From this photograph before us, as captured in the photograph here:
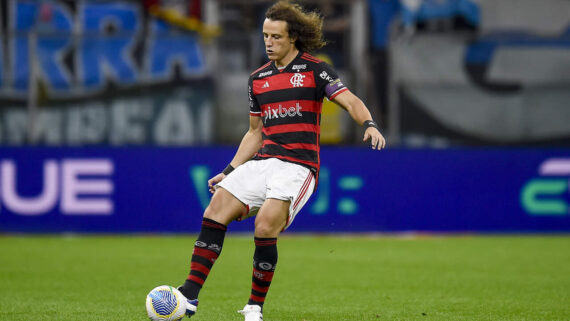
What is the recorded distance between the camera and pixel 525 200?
1376 cm

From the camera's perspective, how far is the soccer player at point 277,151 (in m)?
5.59

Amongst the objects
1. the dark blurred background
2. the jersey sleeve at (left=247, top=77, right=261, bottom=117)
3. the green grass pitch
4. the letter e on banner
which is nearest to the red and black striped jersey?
the jersey sleeve at (left=247, top=77, right=261, bottom=117)

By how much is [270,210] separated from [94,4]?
14.7 meters

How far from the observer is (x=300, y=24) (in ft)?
19.1

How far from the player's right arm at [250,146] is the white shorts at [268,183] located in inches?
10.4

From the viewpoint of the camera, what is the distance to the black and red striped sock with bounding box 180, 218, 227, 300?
5.50 m

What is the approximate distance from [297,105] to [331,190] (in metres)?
7.85

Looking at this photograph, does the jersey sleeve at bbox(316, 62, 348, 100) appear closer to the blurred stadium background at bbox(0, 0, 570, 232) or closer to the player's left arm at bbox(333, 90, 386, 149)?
the player's left arm at bbox(333, 90, 386, 149)

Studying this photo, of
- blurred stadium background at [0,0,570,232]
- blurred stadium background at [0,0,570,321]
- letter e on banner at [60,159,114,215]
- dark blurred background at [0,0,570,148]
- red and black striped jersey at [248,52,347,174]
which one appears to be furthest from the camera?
dark blurred background at [0,0,570,148]

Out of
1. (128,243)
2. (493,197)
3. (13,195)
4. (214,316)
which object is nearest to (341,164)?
(493,197)

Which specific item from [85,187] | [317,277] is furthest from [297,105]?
[85,187]

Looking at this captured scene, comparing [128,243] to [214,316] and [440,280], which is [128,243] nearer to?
[440,280]

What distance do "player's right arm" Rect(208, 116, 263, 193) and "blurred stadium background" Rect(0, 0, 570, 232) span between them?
7.40m

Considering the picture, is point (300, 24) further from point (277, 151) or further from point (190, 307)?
point (190, 307)
